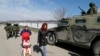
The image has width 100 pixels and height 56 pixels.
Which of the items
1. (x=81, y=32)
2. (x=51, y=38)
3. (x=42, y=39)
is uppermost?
(x=81, y=32)

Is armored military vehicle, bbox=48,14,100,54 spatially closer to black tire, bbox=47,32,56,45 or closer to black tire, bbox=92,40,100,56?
black tire, bbox=92,40,100,56

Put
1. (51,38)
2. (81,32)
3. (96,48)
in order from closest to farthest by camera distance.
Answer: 1. (96,48)
2. (81,32)
3. (51,38)

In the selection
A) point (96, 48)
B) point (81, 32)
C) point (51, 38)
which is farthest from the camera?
point (51, 38)

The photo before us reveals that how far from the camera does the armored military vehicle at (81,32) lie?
1050cm

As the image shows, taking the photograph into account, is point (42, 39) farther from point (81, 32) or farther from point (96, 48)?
point (96, 48)

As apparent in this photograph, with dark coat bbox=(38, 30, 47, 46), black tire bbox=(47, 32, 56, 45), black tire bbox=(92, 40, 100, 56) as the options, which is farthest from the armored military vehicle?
dark coat bbox=(38, 30, 47, 46)

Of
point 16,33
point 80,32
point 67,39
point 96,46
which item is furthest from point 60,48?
point 16,33

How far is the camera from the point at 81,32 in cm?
1114

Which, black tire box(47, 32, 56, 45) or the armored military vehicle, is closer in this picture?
the armored military vehicle

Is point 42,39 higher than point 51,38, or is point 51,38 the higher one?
point 42,39

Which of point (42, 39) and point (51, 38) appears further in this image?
point (51, 38)

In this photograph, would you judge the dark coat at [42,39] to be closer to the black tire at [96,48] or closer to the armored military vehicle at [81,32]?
the armored military vehicle at [81,32]

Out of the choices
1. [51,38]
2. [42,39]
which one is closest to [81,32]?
[42,39]

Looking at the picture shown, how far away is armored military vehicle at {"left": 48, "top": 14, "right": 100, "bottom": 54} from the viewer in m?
10.5
